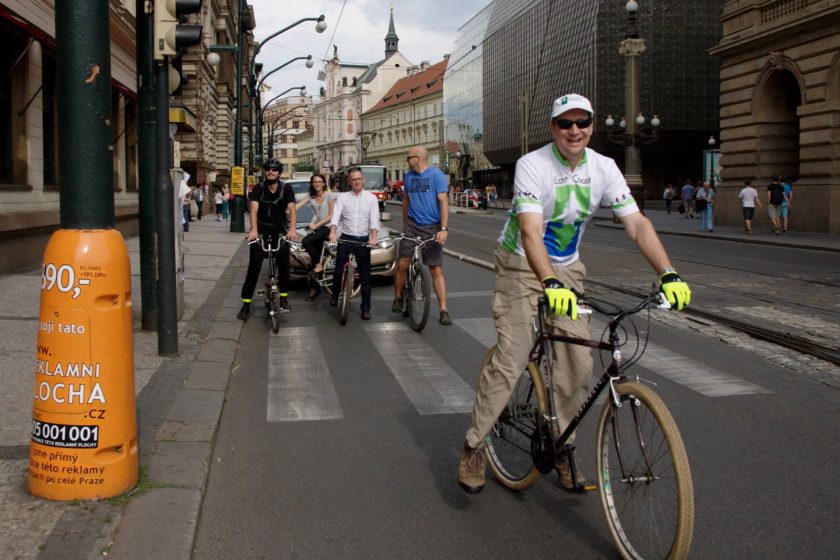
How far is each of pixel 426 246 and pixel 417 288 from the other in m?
0.51

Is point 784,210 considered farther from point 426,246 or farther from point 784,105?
point 426,246

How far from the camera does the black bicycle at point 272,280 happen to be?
929 cm

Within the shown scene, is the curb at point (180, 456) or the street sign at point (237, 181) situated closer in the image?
the curb at point (180, 456)

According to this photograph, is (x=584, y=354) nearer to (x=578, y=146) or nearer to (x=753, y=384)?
(x=578, y=146)

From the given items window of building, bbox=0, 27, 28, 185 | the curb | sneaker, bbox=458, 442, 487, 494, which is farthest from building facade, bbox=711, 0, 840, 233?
sneaker, bbox=458, 442, 487, 494

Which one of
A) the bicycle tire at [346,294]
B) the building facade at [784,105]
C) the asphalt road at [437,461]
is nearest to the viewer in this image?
the asphalt road at [437,461]

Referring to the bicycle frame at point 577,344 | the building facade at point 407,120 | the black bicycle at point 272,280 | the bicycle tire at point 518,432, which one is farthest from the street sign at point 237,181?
the building facade at point 407,120

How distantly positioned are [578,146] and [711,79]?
2636 inches

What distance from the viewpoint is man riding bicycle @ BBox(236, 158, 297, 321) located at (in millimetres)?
9625

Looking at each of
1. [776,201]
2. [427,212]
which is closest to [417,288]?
[427,212]

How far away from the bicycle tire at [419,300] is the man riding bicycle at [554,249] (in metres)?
4.82

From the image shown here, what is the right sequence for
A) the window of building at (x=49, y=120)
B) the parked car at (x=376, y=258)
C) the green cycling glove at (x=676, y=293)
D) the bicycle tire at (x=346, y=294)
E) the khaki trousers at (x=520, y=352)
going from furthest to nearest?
1. the window of building at (x=49, y=120)
2. the parked car at (x=376, y=258)
3. the bicycle tire at (x=346, y=294)
4. the khaki trousers at (x=520, y=352)
5. the green cycling glove at (x=676, y=293)

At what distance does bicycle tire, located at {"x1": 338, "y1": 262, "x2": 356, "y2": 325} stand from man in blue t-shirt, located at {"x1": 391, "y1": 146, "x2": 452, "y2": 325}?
0.60 meters

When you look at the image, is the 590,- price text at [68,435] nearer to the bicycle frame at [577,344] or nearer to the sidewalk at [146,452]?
the sidewalk at [146,452]
